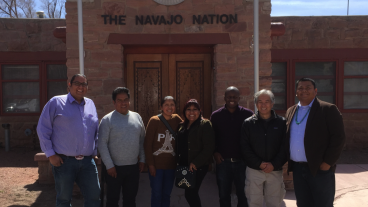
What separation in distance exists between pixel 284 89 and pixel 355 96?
195 centimetres

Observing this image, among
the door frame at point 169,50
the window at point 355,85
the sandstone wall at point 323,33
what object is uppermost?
the sandstone wall at point 323,33

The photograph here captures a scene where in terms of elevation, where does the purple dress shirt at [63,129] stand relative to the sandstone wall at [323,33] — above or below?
below

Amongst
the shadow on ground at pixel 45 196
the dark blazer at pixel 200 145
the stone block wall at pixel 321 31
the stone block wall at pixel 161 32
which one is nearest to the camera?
the dark blazer at pixel 200 145

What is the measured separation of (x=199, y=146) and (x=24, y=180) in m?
3.94

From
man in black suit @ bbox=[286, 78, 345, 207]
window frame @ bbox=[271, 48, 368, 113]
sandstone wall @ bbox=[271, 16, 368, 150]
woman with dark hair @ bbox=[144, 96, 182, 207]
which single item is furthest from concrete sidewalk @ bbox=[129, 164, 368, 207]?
sandstone wall @ bbox=[271, 16, 368, 150]

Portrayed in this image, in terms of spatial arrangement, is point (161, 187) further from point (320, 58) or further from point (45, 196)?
point (320, 58)

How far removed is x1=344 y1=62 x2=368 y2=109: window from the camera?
845 centimetres

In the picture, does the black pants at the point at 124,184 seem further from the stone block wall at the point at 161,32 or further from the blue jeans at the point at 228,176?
the stone block wall at the point at 161,32

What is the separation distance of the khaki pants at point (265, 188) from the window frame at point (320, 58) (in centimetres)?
527

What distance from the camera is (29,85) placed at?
8531 mm

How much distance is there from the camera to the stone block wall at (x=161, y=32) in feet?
17.1

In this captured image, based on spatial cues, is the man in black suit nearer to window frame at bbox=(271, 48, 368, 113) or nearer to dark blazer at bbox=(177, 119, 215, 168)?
dark blazer at bbox=(177, 119, 215, 168)

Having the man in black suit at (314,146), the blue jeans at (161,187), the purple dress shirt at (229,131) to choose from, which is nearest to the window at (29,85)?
the blue jeans at (161,187)

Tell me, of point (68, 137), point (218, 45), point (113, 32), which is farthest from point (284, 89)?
point (68, 137)
